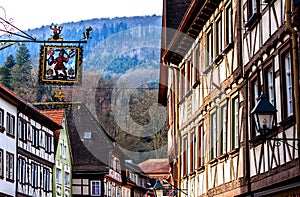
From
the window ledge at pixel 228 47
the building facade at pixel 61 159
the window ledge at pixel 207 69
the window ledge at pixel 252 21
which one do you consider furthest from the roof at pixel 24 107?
the window ledge at pixel 252 21

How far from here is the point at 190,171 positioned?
30766mm

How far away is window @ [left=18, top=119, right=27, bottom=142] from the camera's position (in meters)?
48.7

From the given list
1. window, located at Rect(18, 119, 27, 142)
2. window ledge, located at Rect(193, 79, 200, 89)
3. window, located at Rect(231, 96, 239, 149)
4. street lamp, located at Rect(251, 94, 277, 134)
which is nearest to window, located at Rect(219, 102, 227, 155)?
window, located at Rect(231, 96, 239, 149)

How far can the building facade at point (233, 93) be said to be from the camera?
16.3m

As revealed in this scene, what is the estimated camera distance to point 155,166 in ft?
319

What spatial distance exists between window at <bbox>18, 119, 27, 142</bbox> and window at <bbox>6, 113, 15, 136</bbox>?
1590 millimetres

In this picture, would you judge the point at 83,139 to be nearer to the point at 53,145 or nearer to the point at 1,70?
the point at 53,145

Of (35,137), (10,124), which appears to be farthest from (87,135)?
(10,124)

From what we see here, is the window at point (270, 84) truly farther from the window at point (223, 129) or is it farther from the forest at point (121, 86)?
the forest at point (121, 86)

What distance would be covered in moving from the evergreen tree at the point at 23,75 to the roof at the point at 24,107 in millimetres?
41084

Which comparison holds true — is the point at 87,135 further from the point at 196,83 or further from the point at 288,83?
the point at 288,83

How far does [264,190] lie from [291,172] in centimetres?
276

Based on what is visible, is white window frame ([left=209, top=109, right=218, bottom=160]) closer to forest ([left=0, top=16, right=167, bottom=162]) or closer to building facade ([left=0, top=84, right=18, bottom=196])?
building facade ([left=0, top=84, right=18, bottom=196])

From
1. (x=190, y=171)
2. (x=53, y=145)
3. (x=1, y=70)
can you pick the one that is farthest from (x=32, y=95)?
(x=190, y=171)
